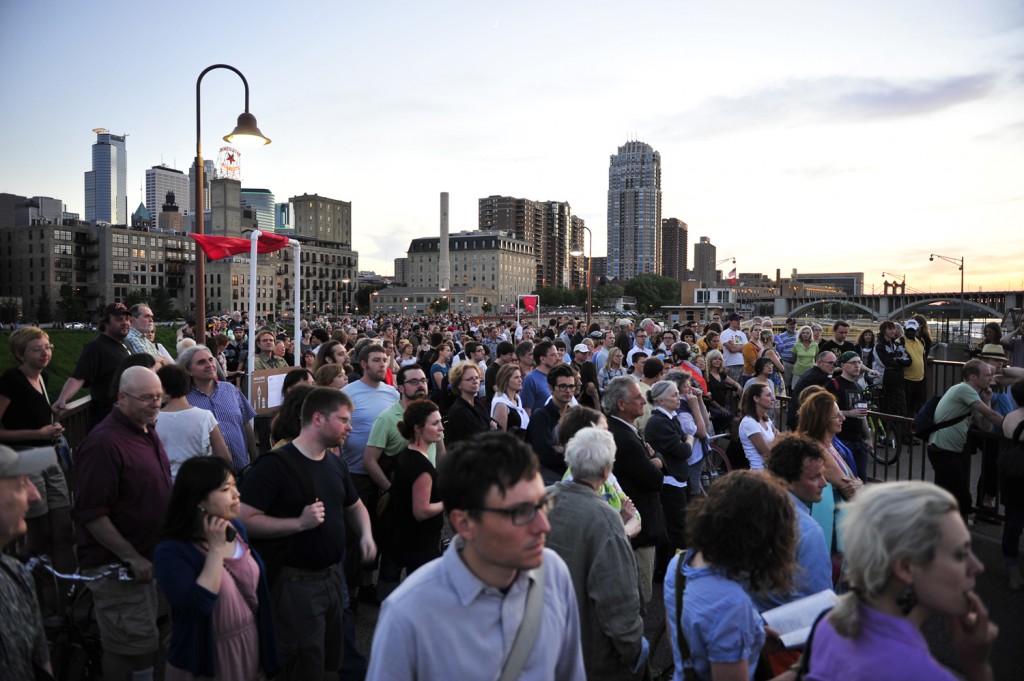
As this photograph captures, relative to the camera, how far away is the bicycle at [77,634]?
373cm

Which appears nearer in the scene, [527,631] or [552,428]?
[527,631]

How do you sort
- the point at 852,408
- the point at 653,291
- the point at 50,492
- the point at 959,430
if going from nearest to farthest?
the point at 50,492 → the point at 959,430 → the point at 852,408 → the point at 653,291

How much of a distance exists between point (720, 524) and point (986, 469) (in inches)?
250

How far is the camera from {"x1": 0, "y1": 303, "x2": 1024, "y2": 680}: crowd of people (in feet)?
6.75

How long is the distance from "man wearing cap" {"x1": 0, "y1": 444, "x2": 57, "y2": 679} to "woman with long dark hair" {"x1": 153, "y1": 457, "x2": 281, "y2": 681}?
54 cm

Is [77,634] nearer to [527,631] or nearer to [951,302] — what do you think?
[527,631]

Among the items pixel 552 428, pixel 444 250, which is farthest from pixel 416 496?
pixel 444 250

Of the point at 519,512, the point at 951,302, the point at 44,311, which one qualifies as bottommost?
the point at 519,512

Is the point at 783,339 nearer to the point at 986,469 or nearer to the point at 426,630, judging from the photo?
the point at 986,469

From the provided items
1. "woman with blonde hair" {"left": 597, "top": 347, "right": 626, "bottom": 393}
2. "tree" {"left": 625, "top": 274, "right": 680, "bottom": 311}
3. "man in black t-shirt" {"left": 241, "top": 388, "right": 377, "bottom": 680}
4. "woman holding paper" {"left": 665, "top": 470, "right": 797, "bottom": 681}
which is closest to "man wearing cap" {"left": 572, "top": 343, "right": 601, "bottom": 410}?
"woman with blonde hair" {"left": 597, "top": 347, "right": 626, "bottom": 393}

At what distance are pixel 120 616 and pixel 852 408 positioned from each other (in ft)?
25.2

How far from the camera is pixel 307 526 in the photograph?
3701 millimetres

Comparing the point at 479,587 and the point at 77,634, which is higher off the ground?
the point at 479,587

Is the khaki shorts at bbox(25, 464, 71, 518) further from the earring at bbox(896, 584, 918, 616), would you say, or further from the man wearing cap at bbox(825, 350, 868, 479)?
the man wearing cap at bbox(825, 350, 868, 479)
